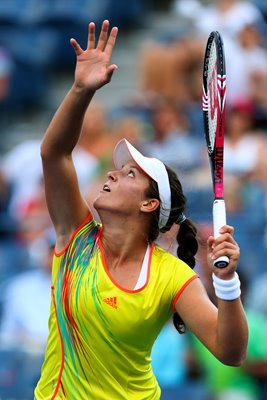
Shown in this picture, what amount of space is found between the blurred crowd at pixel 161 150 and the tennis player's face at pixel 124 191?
1515mm

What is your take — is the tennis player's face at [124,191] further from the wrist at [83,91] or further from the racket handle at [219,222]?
the racket handle at [219,222]

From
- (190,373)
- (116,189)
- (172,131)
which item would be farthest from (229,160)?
(116,189)

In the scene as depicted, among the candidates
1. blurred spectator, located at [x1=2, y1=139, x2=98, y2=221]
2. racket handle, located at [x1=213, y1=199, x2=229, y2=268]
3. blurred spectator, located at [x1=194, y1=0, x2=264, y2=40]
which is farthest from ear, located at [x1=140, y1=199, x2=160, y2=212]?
blurred spectator, located at [x1=194, y1=0, x2=264, y2=40]

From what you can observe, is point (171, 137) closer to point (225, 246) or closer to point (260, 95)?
point (260, 95)

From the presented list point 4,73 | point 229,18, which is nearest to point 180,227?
point 229,18

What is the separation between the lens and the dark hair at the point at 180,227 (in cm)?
410

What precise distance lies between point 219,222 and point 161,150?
463 centimetres

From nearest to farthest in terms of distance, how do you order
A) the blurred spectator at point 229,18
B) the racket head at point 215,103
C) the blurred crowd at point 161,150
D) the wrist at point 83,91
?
the racket head at point 215,103
the wrist at point 83,91
the blurred crowd at point 161,150
the blurred spectator at point 229,18

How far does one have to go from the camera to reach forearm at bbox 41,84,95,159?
395 cm

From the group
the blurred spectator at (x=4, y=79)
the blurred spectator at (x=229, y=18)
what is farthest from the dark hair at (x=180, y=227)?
the blurred spectator at (x=4, y=79)

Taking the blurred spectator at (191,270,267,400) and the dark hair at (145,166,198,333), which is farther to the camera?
the blurred spectator at (191,270,267,400)

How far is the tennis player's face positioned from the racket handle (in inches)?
18.0

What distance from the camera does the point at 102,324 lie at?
3.95 meters

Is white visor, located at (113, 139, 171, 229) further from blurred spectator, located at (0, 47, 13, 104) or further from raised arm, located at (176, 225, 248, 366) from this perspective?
blurred spectator, located at (0, 47, 13, 104)
